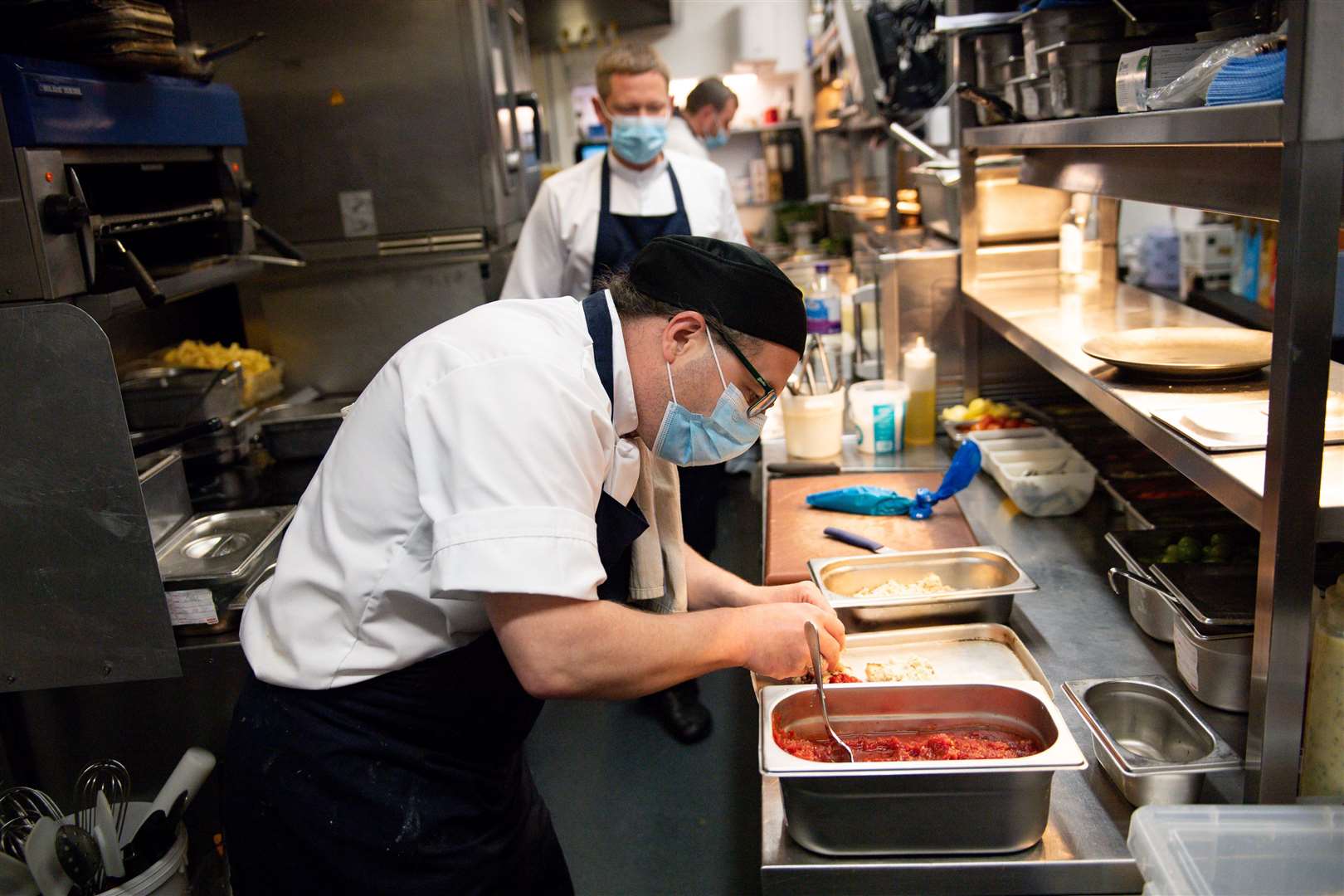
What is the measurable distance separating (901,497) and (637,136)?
1.54 meters

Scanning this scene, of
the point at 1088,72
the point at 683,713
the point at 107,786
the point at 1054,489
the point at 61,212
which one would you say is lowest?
the point at 683,713

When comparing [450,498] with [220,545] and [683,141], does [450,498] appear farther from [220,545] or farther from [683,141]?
[683,141]

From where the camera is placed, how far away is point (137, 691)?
2.21 m

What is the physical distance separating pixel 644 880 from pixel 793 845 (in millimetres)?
1392

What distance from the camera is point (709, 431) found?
4.89 feet

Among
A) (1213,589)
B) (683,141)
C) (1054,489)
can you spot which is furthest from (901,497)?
(683,141)

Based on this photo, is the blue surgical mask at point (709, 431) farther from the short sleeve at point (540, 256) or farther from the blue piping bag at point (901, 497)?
the short sleeve at point (540, 256)

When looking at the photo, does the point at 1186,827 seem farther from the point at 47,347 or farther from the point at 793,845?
the point at 47,347

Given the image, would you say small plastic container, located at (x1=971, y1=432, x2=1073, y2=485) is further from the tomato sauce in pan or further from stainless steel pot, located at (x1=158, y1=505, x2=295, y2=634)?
stainless steel pot, located at (x1=158, y1=505, x2=295, y2=634)

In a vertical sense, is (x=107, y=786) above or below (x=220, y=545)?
below

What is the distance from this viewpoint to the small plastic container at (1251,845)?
1173mm

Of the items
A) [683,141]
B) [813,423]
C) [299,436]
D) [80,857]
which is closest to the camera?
Answer: [80,857]

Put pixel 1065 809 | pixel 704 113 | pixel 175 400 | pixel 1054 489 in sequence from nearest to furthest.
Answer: pixel 1065 809 → pixel 1054 489 → pixel 175 400 → pixel 704 113

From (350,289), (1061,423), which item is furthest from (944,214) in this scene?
(350,289)
